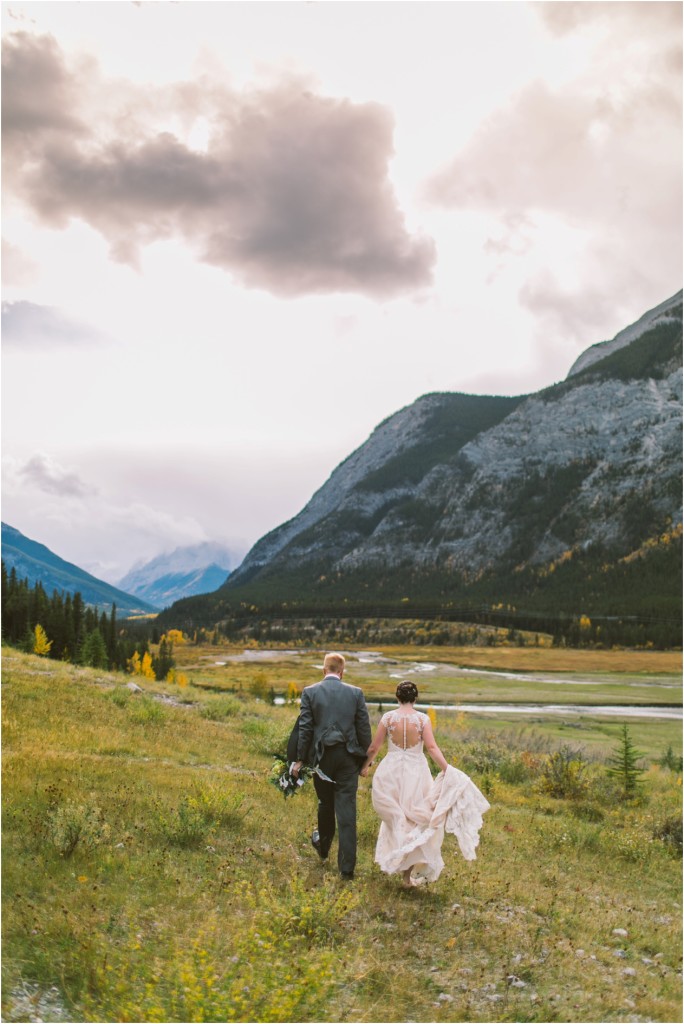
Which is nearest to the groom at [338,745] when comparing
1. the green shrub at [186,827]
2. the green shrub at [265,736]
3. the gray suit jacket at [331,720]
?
the gray suit jacket at [331,720]

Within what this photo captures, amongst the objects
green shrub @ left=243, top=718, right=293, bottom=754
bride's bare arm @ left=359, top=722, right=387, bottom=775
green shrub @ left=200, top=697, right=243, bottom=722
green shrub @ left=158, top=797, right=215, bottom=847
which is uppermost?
bride's bare arm @ left=359, top=722, right=387, bottom=775

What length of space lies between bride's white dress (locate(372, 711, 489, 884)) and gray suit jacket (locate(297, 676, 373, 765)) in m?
0.42

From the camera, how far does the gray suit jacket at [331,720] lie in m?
8.97

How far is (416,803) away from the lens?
8562 millimetres

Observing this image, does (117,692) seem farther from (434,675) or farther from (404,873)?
(434,675)

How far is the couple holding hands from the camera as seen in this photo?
8.38m

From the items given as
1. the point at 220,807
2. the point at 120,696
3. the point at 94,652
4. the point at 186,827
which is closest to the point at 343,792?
the point at 186,827

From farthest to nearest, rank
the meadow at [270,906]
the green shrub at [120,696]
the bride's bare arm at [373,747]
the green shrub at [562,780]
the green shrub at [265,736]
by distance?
1. the green shrub at [120,696]
2. the green shrub at [562,780]
3. the green shrub at [265,736]
4. the bride's bare arm at [373,747]
5. the meadow at [270,906]

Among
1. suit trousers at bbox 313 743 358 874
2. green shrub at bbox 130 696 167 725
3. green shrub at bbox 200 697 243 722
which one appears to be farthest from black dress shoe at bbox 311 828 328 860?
green shrub at bbox 200 697 243 722

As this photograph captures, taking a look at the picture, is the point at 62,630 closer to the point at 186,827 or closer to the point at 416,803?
the point at 186,827

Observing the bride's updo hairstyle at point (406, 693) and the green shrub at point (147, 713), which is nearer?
the bride's updo hairstyle at point (406, 693)

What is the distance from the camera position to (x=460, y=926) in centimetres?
798

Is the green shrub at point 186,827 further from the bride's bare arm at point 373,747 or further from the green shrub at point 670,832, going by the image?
the green shrub at point 670,832

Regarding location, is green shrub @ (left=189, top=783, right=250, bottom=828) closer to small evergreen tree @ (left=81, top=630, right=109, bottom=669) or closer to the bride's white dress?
the bride's white dress
